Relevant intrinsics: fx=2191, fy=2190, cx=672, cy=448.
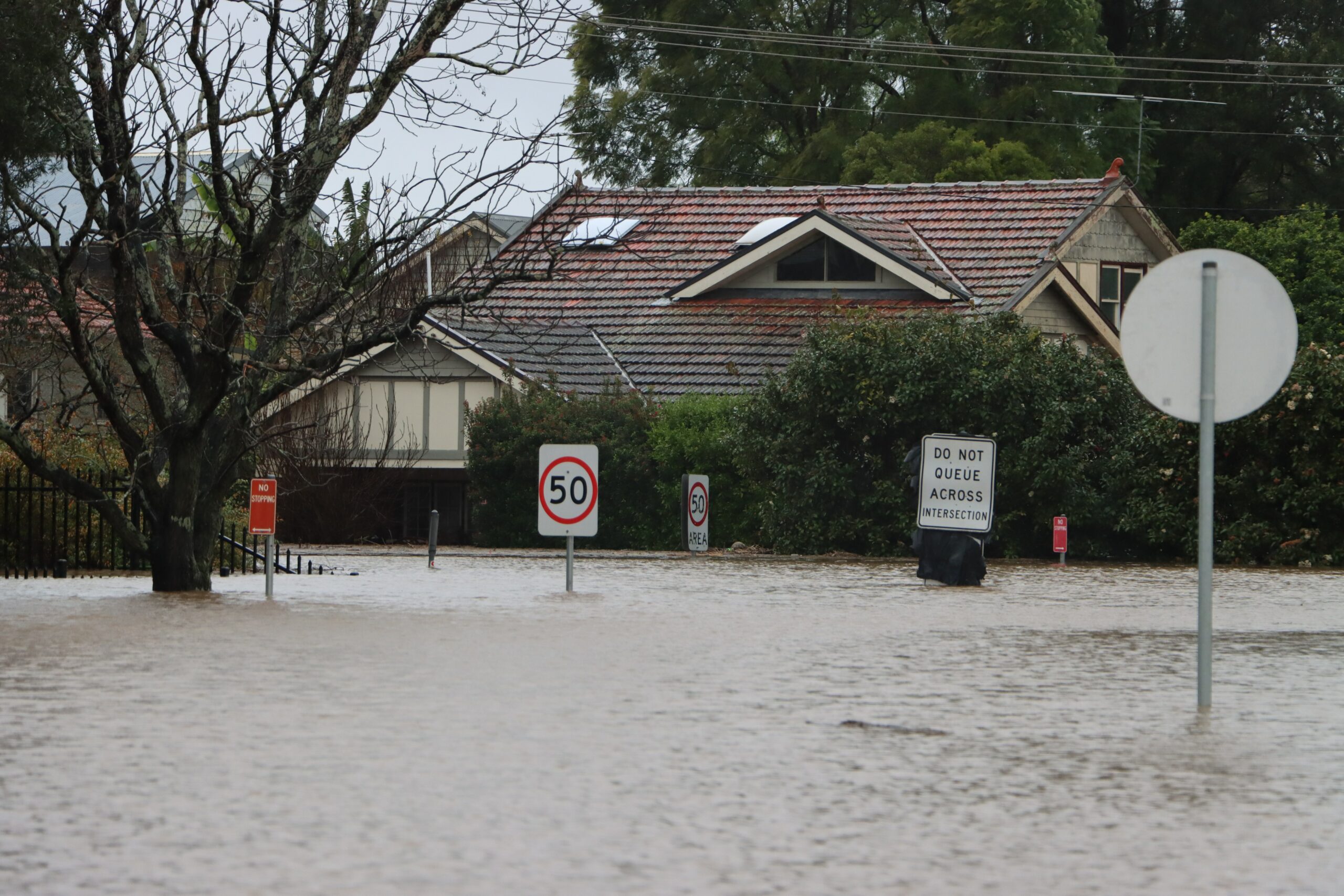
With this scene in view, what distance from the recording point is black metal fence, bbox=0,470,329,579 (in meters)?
24.6

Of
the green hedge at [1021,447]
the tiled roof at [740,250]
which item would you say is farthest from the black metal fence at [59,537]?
the tiled roof at [740,250]

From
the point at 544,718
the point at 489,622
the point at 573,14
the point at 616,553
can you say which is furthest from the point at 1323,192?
the point at 544,718

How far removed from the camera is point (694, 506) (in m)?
31.9

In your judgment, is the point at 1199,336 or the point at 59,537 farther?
the point at 59,537

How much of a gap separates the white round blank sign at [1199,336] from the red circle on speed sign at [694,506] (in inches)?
823

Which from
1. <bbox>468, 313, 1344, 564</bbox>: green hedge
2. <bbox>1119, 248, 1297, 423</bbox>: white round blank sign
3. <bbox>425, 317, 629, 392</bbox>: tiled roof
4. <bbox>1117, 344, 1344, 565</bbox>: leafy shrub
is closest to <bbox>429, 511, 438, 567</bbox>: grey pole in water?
<bbox>468, 313, 1344, 564</bbox>: green hedge

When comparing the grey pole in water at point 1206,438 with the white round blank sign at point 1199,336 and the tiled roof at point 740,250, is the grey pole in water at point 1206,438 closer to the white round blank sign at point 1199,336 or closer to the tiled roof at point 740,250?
the white round blank sign at point 1199,336

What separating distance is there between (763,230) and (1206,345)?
2996 centimetres

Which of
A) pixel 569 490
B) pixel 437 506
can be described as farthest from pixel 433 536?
pixel 437 506

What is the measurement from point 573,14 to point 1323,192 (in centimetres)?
4116

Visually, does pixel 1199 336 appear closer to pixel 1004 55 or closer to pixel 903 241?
pixel 903 241

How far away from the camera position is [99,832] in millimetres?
7379

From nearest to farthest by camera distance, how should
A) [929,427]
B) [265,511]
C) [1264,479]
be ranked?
[265,511] < [1264,479] < [929,427]

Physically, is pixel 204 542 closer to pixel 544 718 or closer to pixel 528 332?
pixel 544 718
